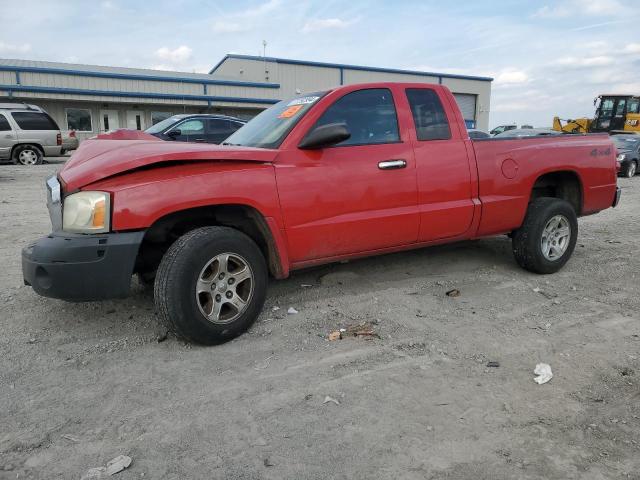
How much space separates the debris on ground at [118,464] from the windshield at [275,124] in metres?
2.37

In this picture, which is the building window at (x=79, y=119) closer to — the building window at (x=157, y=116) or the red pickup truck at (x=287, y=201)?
the building window at (x=157, y=116)

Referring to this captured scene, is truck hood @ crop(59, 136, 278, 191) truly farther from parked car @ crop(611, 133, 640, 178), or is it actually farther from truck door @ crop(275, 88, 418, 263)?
parked car @ crop(611, 133, 640, 178)

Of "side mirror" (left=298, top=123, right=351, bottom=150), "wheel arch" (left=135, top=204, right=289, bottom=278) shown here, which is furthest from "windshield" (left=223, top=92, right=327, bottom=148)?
"wheel arch" (left=135, top=204, right=289, bottom=278)

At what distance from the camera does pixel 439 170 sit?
4434 millimetres

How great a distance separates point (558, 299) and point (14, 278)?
16.4ft

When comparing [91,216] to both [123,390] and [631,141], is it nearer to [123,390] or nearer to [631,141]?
[123,390]

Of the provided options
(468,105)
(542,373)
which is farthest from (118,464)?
(468,105)

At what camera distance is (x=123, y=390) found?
9.69ft

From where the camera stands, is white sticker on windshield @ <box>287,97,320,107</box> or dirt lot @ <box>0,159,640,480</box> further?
white sticker on windshield @ <box>287,97,320,107</box>

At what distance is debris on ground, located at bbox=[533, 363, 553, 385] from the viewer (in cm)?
305

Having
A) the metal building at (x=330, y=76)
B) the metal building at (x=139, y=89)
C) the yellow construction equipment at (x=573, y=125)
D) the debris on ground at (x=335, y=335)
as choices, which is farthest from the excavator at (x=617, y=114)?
the debris on ground at (x=335, y=335)

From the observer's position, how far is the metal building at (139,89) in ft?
83.0

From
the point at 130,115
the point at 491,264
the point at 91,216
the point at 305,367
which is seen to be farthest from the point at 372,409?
the point at 130,115

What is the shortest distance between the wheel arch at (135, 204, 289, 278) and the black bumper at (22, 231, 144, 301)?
0.37 metres
